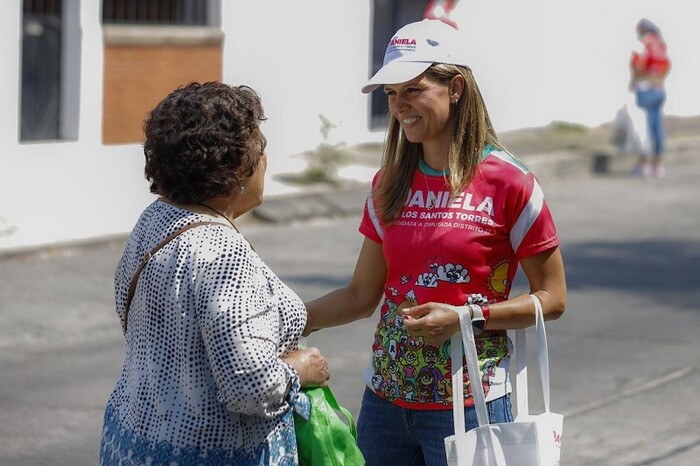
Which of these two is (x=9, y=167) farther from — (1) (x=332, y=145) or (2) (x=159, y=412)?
(2) (x=159, y=412)

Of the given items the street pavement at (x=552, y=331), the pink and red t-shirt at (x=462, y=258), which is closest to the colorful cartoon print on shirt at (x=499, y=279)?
the pink and red t-shirt at (x=462, y=258)

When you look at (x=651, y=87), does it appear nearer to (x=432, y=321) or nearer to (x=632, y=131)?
(x=632, y=131)

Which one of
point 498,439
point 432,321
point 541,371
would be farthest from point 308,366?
point 541,371

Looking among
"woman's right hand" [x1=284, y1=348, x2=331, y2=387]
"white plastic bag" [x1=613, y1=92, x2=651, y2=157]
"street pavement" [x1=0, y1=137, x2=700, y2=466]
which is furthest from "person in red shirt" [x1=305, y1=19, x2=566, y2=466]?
"white plastic bag" [x1=613, y1=92, x2=651, y2=157]

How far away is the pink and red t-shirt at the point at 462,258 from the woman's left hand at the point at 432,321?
0.13 m

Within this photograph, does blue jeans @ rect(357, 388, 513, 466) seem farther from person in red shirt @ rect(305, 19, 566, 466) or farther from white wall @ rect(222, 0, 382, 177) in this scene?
white wall @ rect(222, 0, 382, 177)

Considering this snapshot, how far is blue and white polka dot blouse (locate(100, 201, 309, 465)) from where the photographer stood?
9.68 ft

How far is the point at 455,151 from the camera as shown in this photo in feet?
11.8

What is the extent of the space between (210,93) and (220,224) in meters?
0.30

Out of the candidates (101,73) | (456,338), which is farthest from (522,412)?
(101,73)

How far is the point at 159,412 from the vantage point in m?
3.05

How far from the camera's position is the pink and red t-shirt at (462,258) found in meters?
3.53

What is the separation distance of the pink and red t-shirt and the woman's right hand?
41cm

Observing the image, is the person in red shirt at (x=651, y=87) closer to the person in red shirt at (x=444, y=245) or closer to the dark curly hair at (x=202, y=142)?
the person in red shirt at (x=444, y=245)
